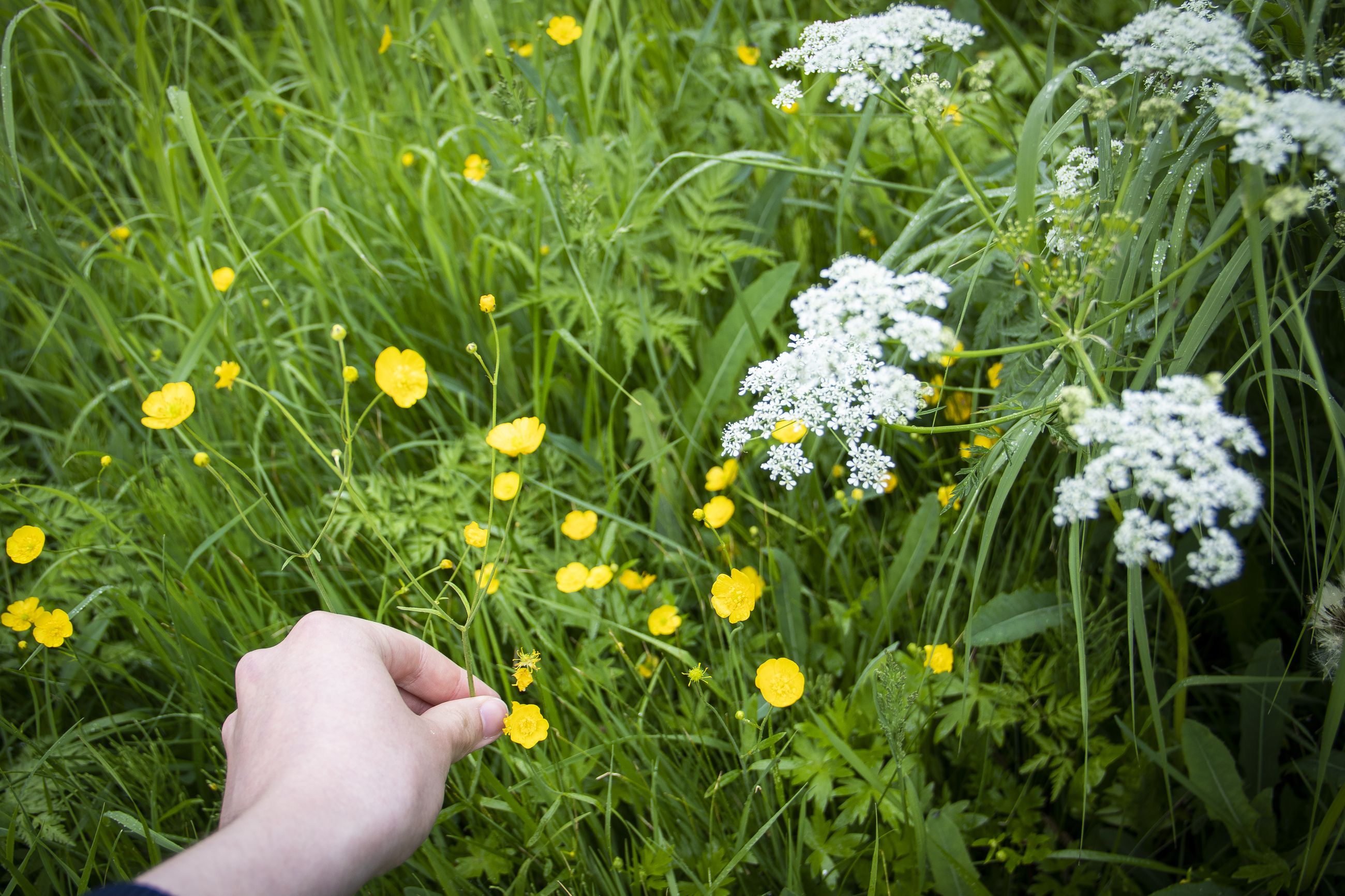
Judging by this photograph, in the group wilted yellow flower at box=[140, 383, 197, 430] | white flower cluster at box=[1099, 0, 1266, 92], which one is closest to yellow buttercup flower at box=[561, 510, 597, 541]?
wilted yellow flower at box=[140, 383, 197, 430]

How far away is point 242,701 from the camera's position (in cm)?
106

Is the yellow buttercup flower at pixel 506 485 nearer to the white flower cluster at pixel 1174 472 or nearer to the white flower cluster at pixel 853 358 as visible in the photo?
the white flower cluster at pixel 853 358

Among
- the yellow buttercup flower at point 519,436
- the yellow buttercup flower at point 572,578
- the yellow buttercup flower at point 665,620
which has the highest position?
the yellow buttercup flower at point 519,436

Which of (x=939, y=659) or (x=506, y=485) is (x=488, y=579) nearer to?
(x=506, y=485)

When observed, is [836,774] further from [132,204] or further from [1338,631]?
[132,204]

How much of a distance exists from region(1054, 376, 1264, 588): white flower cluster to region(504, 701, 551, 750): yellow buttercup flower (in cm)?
81

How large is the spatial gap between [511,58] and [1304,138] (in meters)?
1.73

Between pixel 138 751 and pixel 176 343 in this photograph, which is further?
pixel 176 343

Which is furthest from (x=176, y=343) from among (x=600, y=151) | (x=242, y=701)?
(x=242, y=701)

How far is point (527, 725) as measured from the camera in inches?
46.9

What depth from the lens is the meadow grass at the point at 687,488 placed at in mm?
1169

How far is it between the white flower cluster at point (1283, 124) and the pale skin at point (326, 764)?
111cm

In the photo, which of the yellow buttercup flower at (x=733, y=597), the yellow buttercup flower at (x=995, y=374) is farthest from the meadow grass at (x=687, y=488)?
the yellow buttercup flower at (x=733, y=597)

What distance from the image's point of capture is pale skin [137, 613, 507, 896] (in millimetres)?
800
